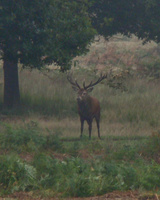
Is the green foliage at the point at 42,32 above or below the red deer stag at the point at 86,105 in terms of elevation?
above

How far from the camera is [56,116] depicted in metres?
16.5

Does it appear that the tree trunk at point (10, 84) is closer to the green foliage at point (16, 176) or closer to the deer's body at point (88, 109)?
the deer's body at point (88, 109)

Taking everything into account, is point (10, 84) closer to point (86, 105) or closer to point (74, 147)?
point (86, 105)

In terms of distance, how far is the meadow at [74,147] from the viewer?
23.4 feet

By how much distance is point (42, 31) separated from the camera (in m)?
13.3

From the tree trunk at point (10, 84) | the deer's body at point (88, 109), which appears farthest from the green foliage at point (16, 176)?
the tree trunk at point (10, 84)

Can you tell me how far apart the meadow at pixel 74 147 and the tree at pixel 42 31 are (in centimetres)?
186

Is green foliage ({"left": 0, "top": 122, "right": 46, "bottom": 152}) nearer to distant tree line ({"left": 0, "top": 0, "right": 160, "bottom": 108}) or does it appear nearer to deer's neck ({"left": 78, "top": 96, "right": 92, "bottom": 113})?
deer's neck ({"left": 78, "top": 96, "right": 92, "bottom": 113})

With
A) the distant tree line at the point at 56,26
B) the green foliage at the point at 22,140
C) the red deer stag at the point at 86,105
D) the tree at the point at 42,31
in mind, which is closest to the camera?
the green foliage at the point at 22,140

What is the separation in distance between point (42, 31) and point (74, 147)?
452 cm

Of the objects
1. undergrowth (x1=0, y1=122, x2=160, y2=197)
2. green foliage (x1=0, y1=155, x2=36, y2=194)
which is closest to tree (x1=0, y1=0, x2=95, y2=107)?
undergrowth (x1=0, y1=122, x2=160, y2=197)

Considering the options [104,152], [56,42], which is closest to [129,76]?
[56,42]

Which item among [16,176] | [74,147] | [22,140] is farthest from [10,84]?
[16,176]

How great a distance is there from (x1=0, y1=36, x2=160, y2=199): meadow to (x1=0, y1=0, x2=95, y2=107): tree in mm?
1858
